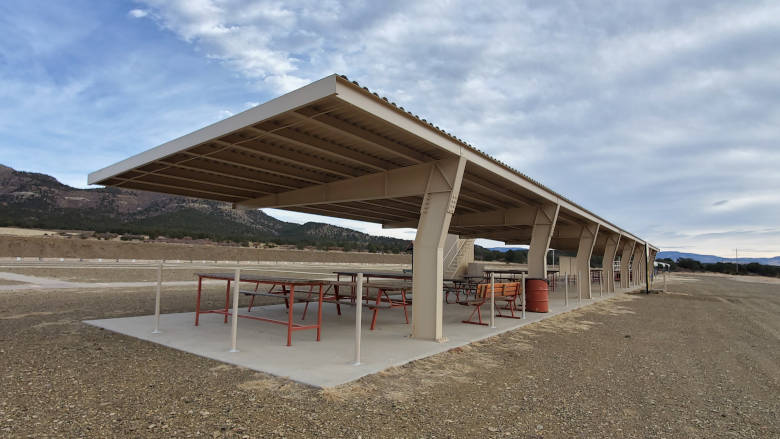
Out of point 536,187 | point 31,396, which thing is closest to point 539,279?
point 536,187

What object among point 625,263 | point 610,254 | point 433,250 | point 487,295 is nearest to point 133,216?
point 625,263

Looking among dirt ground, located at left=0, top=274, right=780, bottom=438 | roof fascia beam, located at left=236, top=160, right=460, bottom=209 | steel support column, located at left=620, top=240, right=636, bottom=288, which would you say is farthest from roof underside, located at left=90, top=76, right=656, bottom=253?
steel support column, located at left=620, top=240, right=636, bottom=288

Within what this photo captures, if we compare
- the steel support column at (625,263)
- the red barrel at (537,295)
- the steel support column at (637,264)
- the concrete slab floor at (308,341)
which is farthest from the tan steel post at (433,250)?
the steel support column at (637,264)

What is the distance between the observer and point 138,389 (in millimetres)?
3680

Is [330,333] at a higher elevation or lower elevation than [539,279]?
lower

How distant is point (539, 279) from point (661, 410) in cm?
686

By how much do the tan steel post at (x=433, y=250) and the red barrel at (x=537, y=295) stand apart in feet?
16.1

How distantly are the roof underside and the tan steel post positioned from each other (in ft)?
1.30

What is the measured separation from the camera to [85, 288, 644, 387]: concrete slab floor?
451 cm

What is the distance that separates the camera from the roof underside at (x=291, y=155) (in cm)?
484

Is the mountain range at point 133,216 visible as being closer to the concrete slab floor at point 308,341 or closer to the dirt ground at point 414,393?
the concrete slab floor at point 308,341

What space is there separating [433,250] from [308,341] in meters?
2.35

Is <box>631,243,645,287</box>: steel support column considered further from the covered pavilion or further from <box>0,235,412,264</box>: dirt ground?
<box>0,235,412,264</box>: dirt ground

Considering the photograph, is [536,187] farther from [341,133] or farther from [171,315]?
[171,315]
